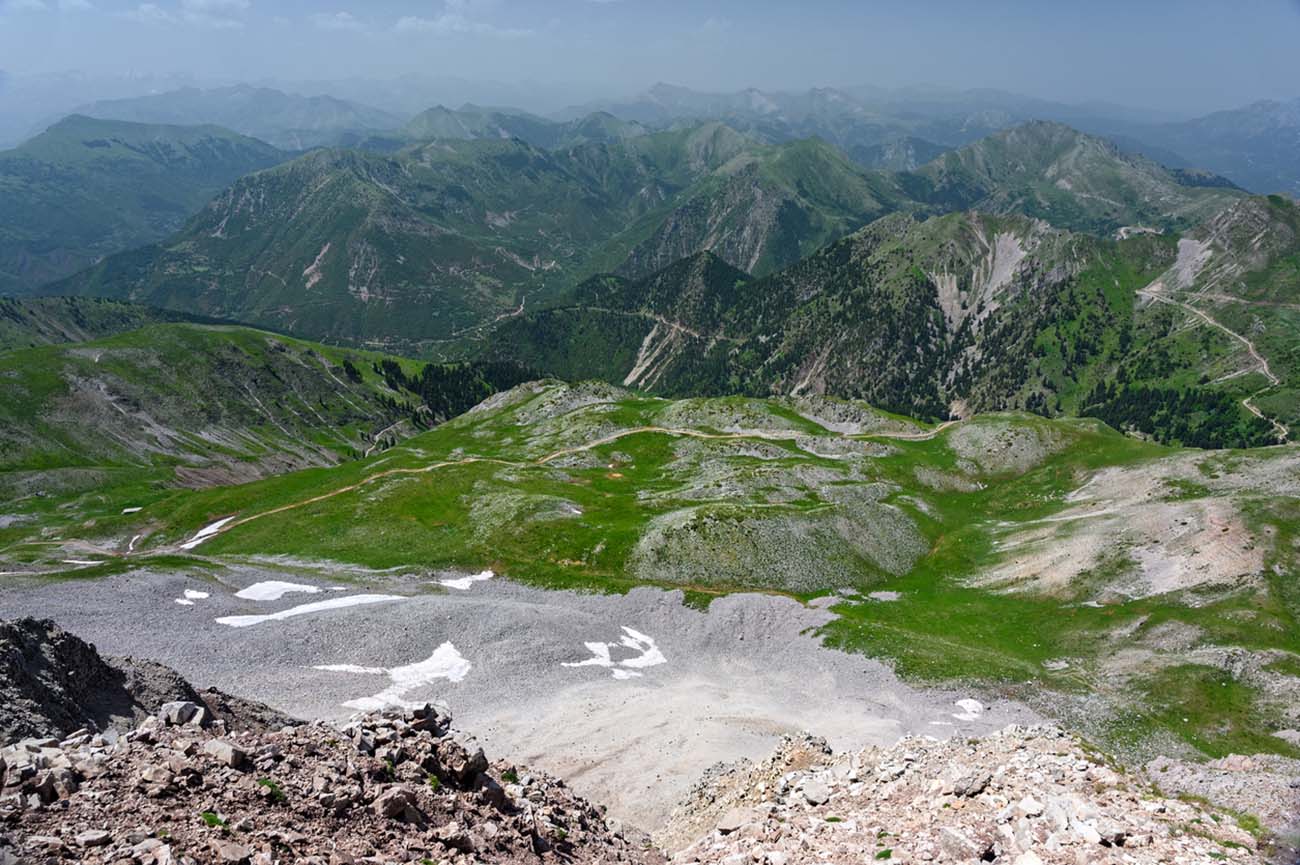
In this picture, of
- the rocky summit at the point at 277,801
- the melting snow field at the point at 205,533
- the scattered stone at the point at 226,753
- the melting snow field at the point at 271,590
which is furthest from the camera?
the melting snow field at the point at 205,533

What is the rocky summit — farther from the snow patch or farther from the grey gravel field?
the snow patch

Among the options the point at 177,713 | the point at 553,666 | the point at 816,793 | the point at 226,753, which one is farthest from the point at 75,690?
the point at 553,666

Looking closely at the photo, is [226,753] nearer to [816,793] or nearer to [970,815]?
[816,793]

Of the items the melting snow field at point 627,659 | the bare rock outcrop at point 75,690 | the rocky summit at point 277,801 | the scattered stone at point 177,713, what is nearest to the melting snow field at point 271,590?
the melting snow field at point 627,659

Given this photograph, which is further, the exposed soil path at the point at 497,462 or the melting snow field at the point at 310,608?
the exposed soil path at the point at 497,462

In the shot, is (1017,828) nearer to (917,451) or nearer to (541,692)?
(541,692)

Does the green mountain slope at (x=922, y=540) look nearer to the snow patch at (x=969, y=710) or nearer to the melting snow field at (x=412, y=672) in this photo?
the snow patch at (x=969, y=710)

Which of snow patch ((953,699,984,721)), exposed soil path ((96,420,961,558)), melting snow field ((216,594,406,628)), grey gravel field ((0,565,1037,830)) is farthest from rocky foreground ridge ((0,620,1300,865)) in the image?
exposed soil path ((96,420,961,558))
